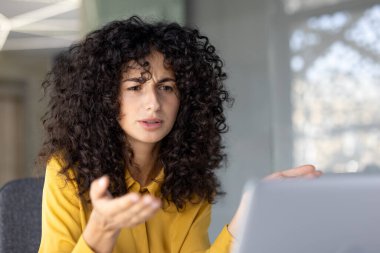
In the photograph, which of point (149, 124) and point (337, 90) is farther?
point (337, 90)

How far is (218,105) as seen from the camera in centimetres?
166

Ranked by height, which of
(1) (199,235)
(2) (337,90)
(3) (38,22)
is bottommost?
(1) (199,235)

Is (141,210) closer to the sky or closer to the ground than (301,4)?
closer to the ground

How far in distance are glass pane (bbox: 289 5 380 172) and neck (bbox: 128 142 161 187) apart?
2026 millimetres

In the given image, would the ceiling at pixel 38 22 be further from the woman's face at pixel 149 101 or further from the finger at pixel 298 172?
the finger at pixel 298 172

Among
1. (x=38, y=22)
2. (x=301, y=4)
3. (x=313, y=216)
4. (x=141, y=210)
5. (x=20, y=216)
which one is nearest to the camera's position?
(x=313, y=216)

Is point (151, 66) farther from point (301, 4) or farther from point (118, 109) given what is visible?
point (301, 4)

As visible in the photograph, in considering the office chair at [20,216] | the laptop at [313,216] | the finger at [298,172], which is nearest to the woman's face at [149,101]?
the office chair at [20,216]

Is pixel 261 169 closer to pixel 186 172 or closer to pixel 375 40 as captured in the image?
pixel 375 40

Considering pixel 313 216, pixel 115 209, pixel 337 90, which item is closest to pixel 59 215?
pixel 115 209

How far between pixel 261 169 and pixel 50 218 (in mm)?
2465

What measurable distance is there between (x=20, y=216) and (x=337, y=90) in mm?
2266

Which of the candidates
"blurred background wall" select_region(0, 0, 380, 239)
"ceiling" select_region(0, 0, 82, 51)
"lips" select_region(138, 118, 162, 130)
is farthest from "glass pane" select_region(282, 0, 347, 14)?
"lips" select_region(138, 118, 162, 130)

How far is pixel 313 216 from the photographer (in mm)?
680
